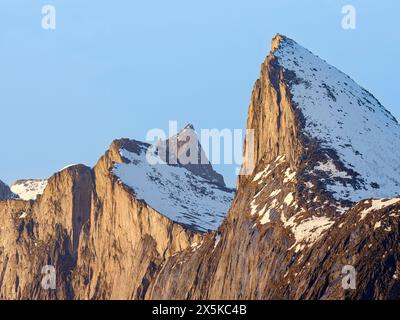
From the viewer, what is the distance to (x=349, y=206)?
7741 inches

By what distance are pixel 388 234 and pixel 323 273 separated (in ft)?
25.4

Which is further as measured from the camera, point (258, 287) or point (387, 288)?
point (258, 287)

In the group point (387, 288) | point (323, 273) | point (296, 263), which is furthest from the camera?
point (296, 263)

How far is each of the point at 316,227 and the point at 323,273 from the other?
49.2ft

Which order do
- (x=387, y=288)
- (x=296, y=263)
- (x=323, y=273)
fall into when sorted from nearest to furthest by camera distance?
(x=387, y=288), (x=323, y=273), (x=296, y=263)

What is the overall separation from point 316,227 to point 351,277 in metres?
21.2

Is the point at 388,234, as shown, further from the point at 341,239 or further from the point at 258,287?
the point at 258,287
